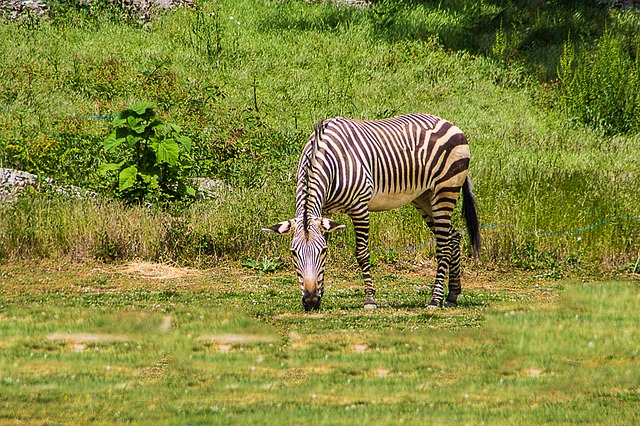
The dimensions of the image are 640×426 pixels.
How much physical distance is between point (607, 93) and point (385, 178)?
11.2m

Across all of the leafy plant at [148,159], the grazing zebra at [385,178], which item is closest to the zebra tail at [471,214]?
the grazing zebra at [385,178]

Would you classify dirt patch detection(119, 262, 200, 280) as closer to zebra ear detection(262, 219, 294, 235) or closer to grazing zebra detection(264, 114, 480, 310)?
grazing zebra detection(264, 114, 480, 310)

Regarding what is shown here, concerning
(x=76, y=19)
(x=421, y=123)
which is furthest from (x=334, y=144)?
(x=76, y=19)

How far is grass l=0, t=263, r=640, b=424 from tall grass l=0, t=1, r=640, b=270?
6.41ft

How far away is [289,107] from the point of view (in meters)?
19.9

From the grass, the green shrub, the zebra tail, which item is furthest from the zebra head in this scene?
the green shrub

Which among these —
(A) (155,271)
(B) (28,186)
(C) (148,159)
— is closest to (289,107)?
(C) (148,159)

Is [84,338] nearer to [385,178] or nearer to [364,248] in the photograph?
[364,248]

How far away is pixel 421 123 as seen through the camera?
38.7 feet

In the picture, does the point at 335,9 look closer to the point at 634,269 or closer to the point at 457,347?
the point at 634,269

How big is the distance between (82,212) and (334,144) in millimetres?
4756

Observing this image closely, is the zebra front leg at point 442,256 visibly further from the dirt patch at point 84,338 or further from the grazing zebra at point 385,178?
the dirt patch at point 84,338

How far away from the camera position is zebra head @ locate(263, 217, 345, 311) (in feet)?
31.5

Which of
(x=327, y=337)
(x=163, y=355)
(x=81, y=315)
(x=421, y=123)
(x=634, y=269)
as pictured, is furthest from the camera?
(x=634, y=269)
